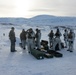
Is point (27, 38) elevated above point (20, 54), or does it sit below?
above

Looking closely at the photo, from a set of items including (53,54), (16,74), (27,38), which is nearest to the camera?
(16,74)

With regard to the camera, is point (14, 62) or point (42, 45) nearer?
point (14, 62)

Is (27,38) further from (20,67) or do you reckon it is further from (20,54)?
(20,67)

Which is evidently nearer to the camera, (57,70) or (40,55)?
(57,70)

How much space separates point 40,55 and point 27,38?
8.78 ft

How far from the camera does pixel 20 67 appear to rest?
470 inches

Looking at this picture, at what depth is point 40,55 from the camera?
1392 centimetres

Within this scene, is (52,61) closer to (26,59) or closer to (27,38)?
(26,59)

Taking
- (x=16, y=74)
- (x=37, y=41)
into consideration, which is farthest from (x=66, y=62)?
(x=37, y=41)

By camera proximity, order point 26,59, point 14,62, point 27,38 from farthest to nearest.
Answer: point 27,38, point 26,59, point 14,62

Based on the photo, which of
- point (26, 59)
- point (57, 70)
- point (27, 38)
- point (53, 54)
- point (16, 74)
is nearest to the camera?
point (16, 74)

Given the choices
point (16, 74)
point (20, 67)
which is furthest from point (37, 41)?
point (16, 74)

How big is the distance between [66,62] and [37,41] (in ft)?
16.1

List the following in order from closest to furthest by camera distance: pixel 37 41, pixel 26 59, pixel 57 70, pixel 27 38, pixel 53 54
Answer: pixel 57 70, pixel 26 59, pixel 53 54, pixel 27 38, pixel 37 41
